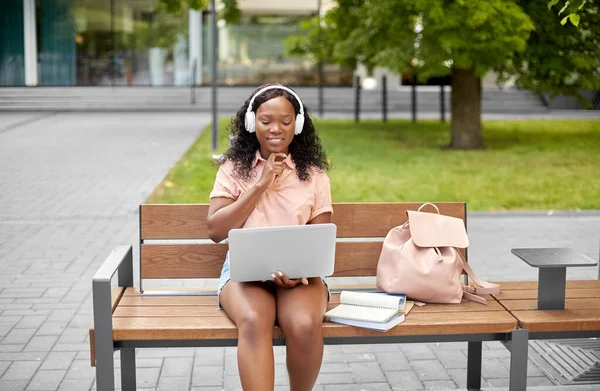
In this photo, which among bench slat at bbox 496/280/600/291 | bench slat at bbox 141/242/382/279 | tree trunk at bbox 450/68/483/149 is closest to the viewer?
bench slat at bbox 141/242/382/279

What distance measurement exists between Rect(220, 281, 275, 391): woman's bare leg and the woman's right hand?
0.45 metres

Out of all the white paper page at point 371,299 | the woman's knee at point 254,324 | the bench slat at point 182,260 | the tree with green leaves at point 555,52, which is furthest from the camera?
the tree with green leaves at point 555,52

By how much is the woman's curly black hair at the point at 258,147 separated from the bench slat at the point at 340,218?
0.30m

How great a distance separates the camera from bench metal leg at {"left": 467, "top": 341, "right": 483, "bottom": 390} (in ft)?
14.2

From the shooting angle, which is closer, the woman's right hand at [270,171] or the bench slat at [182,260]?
the woman's right hand at [270,171]

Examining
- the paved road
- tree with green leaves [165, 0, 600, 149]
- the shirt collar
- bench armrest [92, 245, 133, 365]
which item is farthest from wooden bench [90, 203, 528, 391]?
tree with green leaves [165, 0, 600, 149]

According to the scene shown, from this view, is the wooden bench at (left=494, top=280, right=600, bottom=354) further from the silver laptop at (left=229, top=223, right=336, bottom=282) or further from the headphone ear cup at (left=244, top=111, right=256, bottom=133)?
the headphone ear cup at (left=244, top=111, right=256, bottom=133)

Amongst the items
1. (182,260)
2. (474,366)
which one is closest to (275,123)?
(182,260)

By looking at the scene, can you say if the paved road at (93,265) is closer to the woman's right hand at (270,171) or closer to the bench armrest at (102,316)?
the bench armrest at (102,316)

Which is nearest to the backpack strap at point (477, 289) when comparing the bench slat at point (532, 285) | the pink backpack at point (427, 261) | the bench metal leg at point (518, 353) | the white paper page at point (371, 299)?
the pink backpack at point (427, 261)

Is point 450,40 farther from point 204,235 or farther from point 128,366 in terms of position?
point 128,366

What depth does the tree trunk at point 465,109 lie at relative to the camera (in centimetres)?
1672

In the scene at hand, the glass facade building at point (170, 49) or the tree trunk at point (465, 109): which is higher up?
the glass facade building at point (170, 49)

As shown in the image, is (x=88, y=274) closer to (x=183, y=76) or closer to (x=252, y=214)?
(x=252, y=214)
